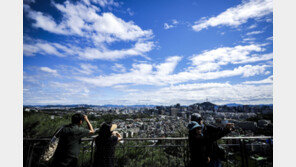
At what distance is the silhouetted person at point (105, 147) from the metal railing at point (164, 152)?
54.6 inches

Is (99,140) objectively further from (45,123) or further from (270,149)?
(45,123)

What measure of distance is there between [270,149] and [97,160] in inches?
190

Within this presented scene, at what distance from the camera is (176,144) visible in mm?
4359

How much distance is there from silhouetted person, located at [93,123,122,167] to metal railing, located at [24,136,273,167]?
4.55ft


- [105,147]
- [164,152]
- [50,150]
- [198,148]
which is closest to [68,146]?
[50,150]

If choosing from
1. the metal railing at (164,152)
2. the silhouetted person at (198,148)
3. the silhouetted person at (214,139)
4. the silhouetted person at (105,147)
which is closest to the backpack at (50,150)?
the silhouetted person at (105,147)

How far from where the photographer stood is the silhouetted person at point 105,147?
2568 mm

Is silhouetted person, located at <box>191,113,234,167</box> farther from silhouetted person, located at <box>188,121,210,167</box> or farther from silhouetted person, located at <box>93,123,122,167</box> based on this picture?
silhouetted person, located at <box>93,123,122,167</box>

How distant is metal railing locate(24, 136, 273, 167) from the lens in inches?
157

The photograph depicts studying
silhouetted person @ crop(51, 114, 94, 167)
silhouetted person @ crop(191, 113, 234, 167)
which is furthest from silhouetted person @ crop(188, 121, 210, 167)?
silhouetted person @ crop(51, 114, 94, 167)

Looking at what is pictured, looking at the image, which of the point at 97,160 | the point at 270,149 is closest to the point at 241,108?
the point at 270,149

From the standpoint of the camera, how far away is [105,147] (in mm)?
2584

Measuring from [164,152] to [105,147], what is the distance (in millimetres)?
2507

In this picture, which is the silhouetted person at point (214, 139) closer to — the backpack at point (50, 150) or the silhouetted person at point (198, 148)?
the silhouetted person at point (198, 148)
